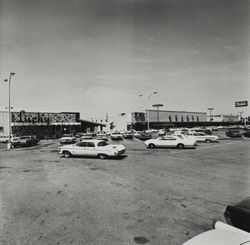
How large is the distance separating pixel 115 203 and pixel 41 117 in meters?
47.3

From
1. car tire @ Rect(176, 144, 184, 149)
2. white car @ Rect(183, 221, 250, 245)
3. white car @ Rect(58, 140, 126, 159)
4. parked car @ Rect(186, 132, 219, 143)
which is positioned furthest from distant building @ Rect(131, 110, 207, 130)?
white car @ Rect(183, 221, 250, 245)

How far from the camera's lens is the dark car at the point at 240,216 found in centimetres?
431

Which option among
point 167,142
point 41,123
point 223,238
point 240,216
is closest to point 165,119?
point 41,123

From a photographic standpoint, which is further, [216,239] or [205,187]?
[205,187]

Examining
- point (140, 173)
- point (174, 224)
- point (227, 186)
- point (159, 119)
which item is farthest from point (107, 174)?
point (159, 119)

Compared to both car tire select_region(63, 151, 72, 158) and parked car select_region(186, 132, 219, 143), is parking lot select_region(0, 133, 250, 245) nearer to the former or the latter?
car tire select_region(63, 151, 72, 158)

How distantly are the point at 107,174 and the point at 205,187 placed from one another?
5.08m

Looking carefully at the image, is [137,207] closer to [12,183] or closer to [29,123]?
[12,183]

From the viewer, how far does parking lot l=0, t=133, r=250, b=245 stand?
5570mm

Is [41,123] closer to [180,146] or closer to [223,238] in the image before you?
[180,146]

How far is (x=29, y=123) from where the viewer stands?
1932 inches

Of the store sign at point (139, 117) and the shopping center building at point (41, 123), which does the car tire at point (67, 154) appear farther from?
the store sign at point (139, 117)

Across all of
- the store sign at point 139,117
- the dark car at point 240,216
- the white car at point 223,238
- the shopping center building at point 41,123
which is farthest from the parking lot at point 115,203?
the store sign at point 139,117

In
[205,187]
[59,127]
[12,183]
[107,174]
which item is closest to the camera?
[205,187]
